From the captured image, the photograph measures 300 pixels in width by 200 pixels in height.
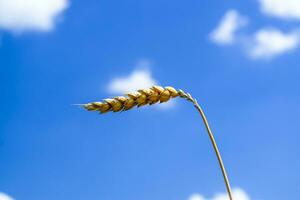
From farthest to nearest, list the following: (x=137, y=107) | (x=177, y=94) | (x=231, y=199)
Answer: (x=177, y=94), (x=137, y=107), (x=231, y=199)

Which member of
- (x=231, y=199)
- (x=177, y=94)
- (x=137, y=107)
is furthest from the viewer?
(x=177, y=94)

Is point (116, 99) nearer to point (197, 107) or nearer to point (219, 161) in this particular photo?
point (197, 107)

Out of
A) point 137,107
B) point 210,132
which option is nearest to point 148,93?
point 137,107

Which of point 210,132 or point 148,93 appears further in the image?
point 148,93

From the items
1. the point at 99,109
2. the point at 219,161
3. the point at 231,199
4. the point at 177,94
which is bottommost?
the point at 231,199
